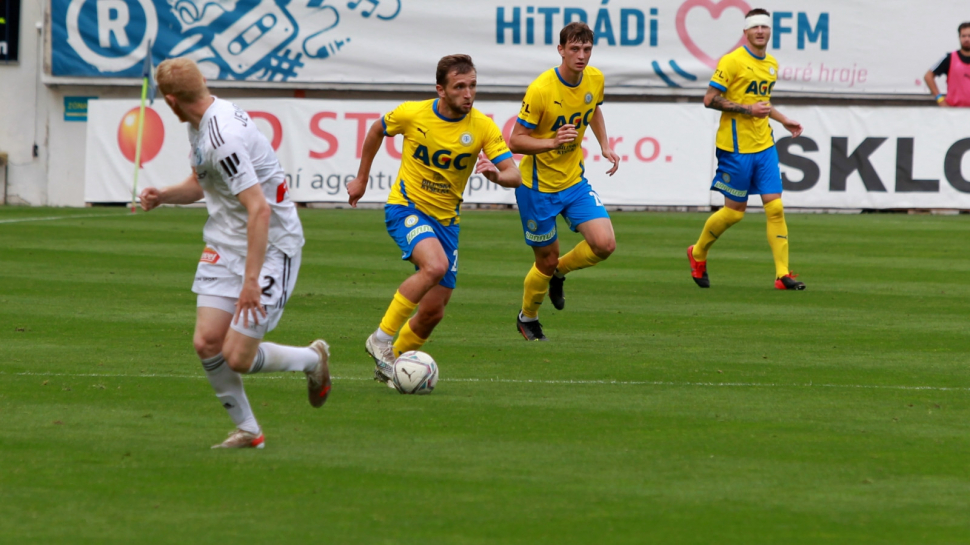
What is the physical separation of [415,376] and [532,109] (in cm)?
292

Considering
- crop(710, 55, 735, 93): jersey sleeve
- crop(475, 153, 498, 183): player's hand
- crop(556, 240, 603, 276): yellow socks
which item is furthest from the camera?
crop(710, 55, 735, 93): jersey sleeve

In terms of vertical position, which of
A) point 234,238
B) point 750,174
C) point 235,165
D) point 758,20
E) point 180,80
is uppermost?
point 758,20

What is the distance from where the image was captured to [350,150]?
2219cm

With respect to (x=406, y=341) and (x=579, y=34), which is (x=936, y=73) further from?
(x=406, y=341)

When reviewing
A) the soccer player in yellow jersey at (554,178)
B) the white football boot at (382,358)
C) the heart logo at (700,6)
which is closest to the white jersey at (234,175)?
the white football boot at (382,358)

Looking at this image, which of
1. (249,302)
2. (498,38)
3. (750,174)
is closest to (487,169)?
(249,302)

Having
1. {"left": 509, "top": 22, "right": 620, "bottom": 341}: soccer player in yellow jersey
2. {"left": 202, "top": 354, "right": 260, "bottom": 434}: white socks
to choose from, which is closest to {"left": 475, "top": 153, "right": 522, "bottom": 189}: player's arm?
{"left": 509, "top": 22, "right": 620, "bottom": 341}: soccer player in yellow jersey

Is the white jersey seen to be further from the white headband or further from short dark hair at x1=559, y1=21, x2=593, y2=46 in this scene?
the white headband

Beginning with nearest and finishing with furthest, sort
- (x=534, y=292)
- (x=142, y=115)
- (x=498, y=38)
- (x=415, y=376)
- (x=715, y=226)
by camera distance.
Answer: (x=415, y=376)
(x=534, y=292)
(x=715, y=226)
(x=142, y=115)
(x=498, y=38)

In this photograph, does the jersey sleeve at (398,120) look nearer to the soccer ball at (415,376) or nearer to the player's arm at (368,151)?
the player's arm at (368,151)

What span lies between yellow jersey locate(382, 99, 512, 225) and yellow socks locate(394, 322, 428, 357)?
0.69m

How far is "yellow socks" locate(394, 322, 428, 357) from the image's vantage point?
7.49m

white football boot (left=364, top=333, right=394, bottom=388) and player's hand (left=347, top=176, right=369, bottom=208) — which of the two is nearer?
white football boot (left=364, top=333, right=394, bottom=388)

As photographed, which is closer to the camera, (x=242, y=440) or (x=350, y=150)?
(x=242, y=440)
